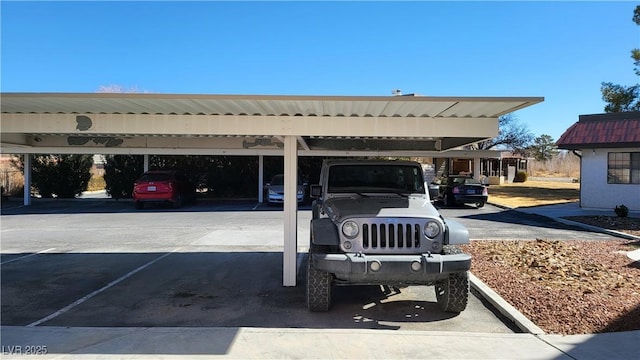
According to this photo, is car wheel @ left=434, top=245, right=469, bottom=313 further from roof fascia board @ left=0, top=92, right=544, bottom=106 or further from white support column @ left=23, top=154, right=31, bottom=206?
white support column @ left=23, top=154, right=31, bottom=206

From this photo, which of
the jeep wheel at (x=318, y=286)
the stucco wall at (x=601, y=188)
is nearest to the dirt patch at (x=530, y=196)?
the stucco wall at (x=601, y=188)

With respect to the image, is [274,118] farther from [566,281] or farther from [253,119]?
[566,281]

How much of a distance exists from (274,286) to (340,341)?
8.42 feet

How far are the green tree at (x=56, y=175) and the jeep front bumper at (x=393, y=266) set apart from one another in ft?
80.5

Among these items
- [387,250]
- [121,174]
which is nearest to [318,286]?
[387,250]

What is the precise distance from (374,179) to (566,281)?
10.7 ft

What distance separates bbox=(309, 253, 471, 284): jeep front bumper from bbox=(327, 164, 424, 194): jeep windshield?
1.69 m

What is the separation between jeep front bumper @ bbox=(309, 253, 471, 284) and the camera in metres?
5.34

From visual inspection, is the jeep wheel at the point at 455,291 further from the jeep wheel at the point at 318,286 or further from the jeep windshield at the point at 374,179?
the jeep windshield at the point at 374,179

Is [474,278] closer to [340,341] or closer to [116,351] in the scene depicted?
[340,341]

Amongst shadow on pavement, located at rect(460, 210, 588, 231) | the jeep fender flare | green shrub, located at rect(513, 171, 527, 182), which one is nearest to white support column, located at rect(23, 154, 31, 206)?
shadow on pavement, located at rect(460, 210, 588, 231)

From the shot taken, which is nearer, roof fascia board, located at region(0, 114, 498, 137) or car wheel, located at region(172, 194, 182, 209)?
roof fascia board, located at region(0, 114, 498, 137)

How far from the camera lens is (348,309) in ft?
20.7

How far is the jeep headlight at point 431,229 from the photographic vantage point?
225 inches
